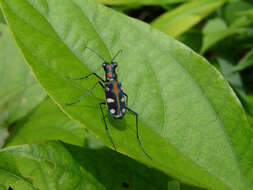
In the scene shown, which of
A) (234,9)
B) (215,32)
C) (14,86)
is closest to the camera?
(14,86)

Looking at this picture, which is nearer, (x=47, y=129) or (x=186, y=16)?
(x=47, y=129)

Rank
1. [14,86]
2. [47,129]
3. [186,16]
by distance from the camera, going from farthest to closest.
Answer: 1. [186,16]
2. [14,86]
3. [47,129]

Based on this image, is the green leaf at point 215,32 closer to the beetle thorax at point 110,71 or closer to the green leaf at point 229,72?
the green leaf at point 229,72

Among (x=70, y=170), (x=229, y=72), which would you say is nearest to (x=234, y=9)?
(x=229, y=72)

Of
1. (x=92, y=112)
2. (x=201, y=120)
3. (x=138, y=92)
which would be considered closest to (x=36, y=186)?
(x=92, y=112)

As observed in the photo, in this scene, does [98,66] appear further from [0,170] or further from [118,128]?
[0,170]

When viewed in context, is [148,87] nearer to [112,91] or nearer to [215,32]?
[112,91]

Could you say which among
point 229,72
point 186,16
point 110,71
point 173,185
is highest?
point 110,71
